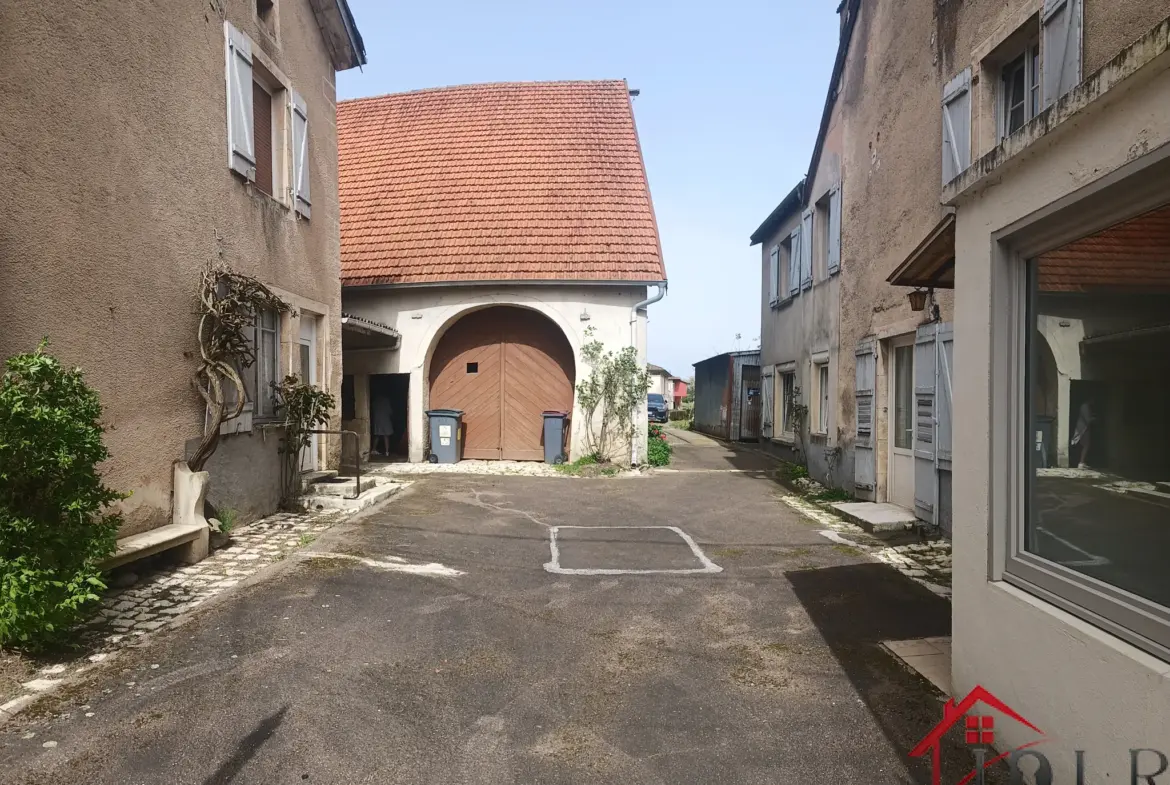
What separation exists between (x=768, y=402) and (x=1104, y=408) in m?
13.0

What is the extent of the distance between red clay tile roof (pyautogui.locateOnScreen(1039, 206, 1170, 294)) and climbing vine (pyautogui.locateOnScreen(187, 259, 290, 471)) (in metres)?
6.02

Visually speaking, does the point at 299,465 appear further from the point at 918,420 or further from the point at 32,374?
the point at 918,420

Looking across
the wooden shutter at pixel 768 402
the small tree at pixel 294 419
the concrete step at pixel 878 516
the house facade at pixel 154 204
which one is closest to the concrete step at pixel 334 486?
the small tree at pixel 294 419

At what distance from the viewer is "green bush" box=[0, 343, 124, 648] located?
11.4 ft

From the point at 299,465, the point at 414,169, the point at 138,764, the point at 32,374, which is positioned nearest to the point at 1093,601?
the point at 138,764

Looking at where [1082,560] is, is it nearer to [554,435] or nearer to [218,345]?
[218,345]

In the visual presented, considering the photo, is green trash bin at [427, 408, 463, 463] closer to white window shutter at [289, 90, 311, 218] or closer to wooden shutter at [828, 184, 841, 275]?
white window shutter at [289, 90, 311, 218]

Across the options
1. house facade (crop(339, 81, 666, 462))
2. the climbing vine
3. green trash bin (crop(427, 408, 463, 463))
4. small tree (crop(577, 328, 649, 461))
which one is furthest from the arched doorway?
the climbing vine

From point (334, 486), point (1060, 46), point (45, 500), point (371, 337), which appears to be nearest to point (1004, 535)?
point (1060, 46)

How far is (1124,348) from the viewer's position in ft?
7.62

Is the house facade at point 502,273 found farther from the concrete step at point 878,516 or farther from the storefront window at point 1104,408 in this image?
the storefront window at point 1104,408

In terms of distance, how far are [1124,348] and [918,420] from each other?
5.43 m

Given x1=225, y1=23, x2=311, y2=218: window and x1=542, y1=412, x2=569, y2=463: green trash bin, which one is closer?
x1=225, y1=23, x2=311, y2=218: window

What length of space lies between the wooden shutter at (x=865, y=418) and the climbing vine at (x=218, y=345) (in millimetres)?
7036
